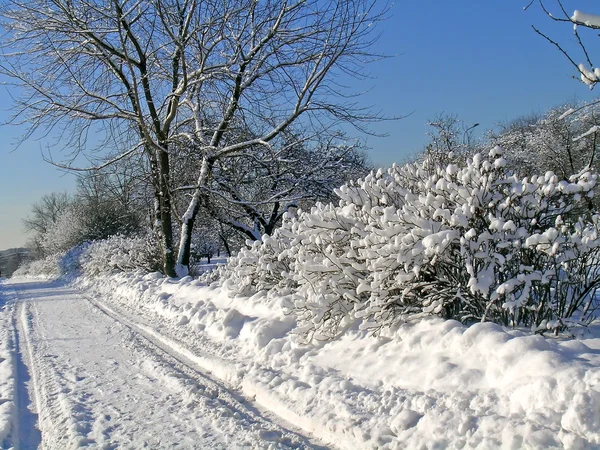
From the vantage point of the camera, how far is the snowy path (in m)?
4.11

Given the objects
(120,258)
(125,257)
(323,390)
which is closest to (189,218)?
(125,257)

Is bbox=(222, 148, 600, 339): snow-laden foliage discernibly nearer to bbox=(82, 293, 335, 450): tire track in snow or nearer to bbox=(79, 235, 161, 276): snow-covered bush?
bbox=(82, 293, 335, 450): tire track in snow

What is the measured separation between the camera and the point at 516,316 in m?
4.99

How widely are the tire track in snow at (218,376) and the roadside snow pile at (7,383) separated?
1848 millimetres

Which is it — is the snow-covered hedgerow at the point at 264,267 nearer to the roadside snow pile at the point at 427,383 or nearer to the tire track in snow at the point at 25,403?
the roadside snow pile at the point at 427,383

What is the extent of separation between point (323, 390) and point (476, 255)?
6.12 ft

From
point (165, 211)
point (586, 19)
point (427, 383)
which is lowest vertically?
point (427, 383)

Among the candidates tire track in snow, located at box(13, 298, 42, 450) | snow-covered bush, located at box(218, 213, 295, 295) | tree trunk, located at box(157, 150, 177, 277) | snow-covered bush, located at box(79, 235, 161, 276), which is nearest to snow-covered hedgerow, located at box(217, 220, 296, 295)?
snow-covered bush, located at box(218, 213, 295, 295)

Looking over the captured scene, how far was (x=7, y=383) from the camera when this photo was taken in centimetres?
593

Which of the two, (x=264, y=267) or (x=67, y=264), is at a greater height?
(x=67, y=264)

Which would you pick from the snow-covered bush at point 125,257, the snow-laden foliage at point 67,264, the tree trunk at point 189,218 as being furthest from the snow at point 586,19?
the snow-laden foliage at point 67,264

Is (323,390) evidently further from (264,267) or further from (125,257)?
(125,257)

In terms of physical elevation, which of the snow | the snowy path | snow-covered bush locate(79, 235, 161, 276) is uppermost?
the snow

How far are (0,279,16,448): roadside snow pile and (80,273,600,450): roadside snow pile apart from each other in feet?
6.91
